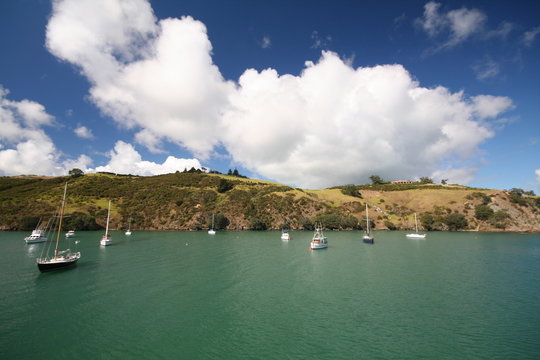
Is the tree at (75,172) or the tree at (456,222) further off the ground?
the tree at (75,172)

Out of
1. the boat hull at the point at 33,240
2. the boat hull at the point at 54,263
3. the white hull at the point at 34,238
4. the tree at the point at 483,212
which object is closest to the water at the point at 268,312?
the boat hull at the point at 54,263

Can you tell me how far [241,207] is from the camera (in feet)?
472

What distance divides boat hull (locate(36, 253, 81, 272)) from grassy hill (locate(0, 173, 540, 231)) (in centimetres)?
8642

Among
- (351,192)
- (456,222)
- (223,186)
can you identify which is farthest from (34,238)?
(456,222)

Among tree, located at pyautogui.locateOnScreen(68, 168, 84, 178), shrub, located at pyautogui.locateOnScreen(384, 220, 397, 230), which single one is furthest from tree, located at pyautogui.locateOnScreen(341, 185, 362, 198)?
tree, located at pyautogui.locateOnScreen(68, 168, 84, 178)

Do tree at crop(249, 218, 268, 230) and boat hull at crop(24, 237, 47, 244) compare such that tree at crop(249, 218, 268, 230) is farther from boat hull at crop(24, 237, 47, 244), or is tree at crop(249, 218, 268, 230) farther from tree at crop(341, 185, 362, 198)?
boat hull at crop(24, 237, 47, 244)

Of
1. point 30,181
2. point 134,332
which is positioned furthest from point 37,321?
point 30,181

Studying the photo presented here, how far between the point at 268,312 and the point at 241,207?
395ft

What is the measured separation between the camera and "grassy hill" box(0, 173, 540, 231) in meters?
125

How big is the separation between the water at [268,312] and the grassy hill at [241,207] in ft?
289

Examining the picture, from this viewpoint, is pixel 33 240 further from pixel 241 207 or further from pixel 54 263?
pixel 241 207

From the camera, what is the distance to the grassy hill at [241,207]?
409ft

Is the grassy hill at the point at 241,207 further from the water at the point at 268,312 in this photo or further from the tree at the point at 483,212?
the water at the point at 268,312

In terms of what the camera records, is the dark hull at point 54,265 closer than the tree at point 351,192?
Yes
